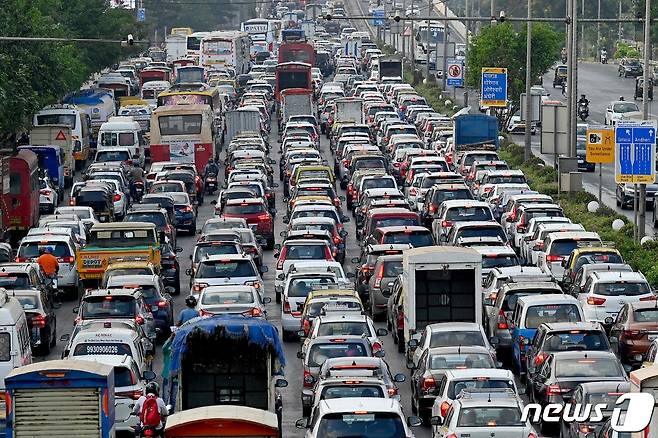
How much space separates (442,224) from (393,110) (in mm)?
44355

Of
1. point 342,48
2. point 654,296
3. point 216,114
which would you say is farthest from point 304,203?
point 342,48

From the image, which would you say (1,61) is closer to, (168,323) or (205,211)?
(205,211)

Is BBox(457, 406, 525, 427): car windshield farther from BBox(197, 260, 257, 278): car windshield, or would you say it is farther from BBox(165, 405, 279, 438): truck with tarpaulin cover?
BBox(197, 260, 257, 278): car windshield

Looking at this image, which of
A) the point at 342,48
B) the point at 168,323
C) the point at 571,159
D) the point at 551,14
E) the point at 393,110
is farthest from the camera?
the point at 551,14

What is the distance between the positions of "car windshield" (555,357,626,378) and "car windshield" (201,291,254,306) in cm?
851

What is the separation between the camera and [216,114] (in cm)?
8725

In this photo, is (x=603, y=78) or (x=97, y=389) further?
(x=603, y=78)

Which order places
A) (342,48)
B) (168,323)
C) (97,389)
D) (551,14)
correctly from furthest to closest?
(551,14) → (342,48) → (168,323) → (97,389)

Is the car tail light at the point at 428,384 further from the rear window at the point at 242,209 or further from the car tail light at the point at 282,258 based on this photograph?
the rear window at the point at 242,209

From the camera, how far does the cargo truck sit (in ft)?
117

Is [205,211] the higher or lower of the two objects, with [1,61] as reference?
lower

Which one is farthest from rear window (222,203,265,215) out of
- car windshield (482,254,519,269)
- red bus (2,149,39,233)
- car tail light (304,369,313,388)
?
car tail light (304,369,313,388)

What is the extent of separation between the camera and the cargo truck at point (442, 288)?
117 feet

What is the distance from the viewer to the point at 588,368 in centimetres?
2930
